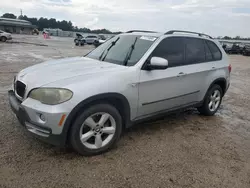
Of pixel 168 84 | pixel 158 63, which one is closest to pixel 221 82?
pixel 168 84

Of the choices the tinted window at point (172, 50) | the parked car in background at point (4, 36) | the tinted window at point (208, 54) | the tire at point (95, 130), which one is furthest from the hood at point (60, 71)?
the parked car in background at point (4, 36)

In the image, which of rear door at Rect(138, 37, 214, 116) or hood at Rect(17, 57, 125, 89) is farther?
rear door at Rect(138, 37, 214, 116)

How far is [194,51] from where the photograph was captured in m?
4.59

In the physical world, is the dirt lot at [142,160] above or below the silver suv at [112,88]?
below

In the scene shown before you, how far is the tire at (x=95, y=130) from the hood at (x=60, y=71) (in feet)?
1.74

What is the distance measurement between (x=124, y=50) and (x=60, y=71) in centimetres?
120

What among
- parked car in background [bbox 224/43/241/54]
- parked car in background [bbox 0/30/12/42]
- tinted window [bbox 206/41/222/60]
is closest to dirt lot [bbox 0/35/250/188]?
tinted window [bbox 206/41/222/60]

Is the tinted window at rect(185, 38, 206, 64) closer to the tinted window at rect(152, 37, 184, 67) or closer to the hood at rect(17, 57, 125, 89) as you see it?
the tinted window at rect(152, 37, 184, 67)

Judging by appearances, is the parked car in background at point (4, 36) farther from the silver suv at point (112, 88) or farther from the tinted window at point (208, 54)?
the tinted window at point (208, 54)

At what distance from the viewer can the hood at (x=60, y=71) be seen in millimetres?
3120

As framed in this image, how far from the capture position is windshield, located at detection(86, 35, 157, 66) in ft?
12.4

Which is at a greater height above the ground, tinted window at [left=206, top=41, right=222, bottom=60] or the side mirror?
tinted window at [left=206, top=41, right=222, bottom=60]

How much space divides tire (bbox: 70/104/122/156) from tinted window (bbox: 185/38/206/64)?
6.37ft

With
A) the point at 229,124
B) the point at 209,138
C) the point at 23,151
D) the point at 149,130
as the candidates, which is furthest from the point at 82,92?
the point at 229,124
